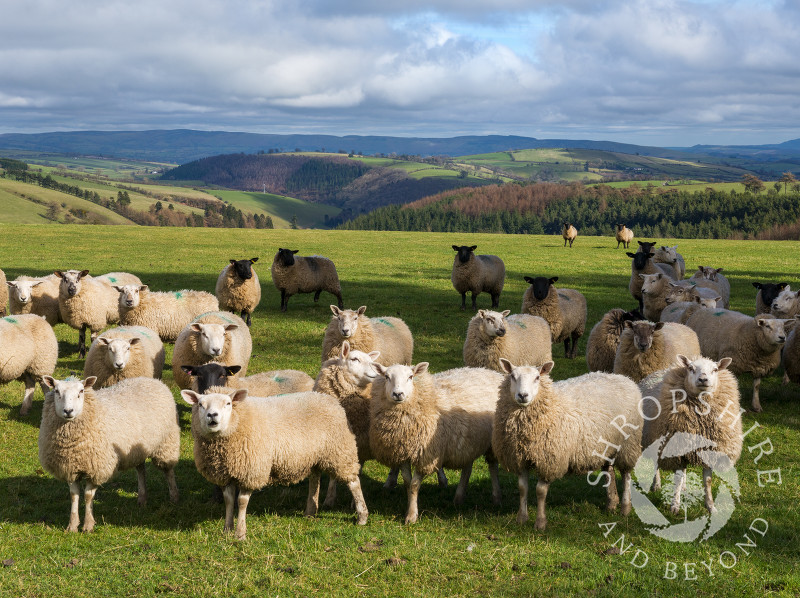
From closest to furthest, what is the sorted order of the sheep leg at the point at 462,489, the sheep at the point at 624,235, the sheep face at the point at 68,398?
the sheep face at the point at 68,398, the sheep leg at the point at 462,489, the sheep at the point at 624,235

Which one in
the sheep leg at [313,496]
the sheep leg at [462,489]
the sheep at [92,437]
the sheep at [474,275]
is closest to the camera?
the sheep at [92,437]

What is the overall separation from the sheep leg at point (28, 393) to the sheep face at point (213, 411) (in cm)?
567

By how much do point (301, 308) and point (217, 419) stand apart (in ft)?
48.3

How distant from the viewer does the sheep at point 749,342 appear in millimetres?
10797

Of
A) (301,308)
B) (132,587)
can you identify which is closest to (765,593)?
(132,587)

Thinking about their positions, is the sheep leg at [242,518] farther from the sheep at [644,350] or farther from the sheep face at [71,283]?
the sheep face at [71,283]

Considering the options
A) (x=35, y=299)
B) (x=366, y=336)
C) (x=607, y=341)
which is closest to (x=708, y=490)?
(x=607, y=341)

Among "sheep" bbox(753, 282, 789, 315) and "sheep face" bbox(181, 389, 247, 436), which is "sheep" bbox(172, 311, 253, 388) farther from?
"sheep" bbox(753, 282, 789, 315)

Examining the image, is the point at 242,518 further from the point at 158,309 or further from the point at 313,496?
the point at 158,309

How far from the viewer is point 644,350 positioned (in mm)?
9953

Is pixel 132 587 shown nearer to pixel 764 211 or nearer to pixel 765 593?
pixel 765 593

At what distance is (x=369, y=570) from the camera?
587 centimetres

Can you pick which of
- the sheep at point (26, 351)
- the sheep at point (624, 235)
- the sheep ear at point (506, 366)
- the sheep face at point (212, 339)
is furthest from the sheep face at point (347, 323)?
the sheep at point (624, 235)

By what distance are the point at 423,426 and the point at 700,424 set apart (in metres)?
3.16
